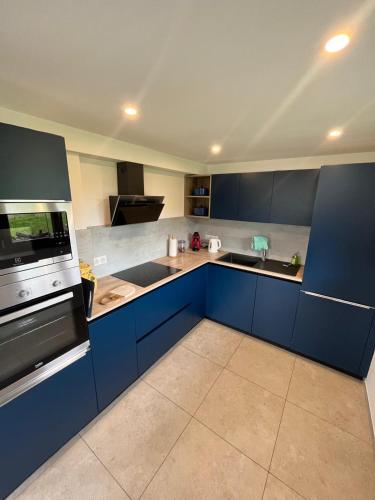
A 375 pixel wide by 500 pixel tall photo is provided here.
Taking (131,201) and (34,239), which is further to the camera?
(131,201)

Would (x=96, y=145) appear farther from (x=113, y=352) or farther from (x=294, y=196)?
(x=294, y=196)

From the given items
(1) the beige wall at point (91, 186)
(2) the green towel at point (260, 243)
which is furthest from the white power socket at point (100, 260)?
(2) the green towel at point (260, 243)

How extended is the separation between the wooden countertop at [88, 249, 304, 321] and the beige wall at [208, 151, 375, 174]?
122 centimetres

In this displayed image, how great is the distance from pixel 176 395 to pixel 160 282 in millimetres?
1001

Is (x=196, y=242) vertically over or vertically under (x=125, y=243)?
under

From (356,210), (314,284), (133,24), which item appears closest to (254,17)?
(133,24)

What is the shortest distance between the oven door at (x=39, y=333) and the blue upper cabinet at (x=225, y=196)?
202cm

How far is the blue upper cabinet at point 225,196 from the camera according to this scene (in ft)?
8.60

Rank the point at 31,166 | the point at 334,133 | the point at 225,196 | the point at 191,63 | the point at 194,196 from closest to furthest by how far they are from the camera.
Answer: the point at 191,63
the point at 31,166
the point at 334,133
the point at 225,196
the point at 194,196

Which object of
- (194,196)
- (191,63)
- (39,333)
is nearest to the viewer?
(191,63)

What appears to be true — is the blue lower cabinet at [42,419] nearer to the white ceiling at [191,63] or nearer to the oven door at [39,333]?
the oven door at [39,333]

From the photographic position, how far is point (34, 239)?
1.05 meters

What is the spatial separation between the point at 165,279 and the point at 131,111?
55.3 inches

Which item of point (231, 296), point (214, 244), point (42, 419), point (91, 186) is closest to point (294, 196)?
point (214, 244)
